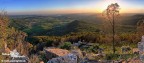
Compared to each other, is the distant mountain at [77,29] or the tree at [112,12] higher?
the tree at [112,12]

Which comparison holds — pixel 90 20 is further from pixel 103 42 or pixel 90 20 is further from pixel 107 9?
pixel 107 9

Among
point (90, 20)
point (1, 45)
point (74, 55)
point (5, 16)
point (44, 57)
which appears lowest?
point (90, 20)

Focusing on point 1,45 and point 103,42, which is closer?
point 1,45

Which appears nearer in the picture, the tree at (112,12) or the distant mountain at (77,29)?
the tree at (112,12)

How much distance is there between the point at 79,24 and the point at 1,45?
84.2 m

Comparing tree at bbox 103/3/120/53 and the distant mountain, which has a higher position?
tree at bbox 103/3/120/53

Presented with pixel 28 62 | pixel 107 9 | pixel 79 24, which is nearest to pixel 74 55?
pixel 28 62

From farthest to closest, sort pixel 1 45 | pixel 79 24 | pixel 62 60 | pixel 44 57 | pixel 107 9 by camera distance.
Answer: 1. pixel 79 24
2. pixel 107 9
3. pixel 44 57
4. pixel 62 60
5. pixel 1 45

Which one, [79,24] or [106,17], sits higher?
[106,17]

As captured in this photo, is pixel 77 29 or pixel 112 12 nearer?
pixel 112 12

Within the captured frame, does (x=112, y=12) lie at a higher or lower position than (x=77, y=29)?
higher

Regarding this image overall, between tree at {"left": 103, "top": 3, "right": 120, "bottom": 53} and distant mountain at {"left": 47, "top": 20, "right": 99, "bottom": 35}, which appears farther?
Result: distant mountain at {"left": 47, "top": 20, "right": 99, "bottom": 35}

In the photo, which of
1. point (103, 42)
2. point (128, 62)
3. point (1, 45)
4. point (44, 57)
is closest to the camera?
point (1, 45)

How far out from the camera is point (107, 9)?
23.5m
